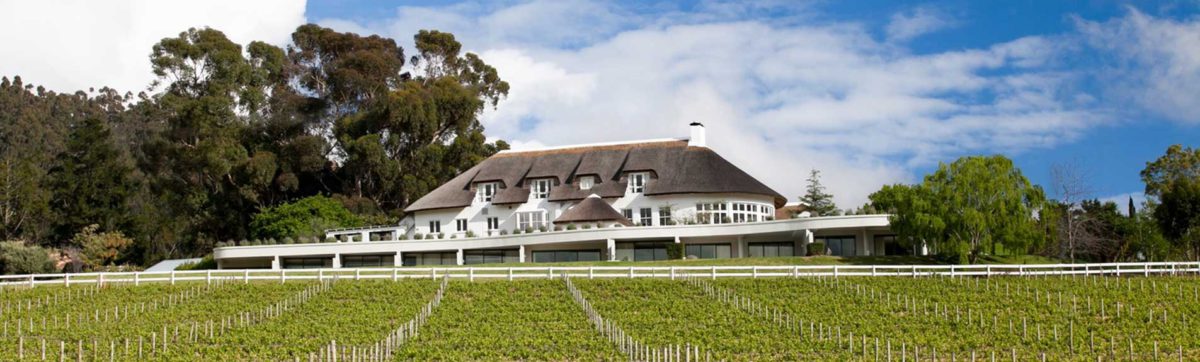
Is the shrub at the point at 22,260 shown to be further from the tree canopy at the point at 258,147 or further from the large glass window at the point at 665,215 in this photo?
the large glass window at the point at 665,215

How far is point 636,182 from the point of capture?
60.6 m

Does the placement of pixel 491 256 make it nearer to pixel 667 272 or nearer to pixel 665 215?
pixel 665 215

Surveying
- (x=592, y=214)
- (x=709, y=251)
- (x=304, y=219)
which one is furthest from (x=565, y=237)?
(x=304, y=219)

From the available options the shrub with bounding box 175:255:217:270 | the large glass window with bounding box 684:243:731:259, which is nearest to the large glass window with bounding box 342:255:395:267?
the shrub with bounding box 175:255:217:270

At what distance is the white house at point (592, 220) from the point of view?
5488 centimetres

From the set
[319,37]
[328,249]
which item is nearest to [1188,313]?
[328,249]

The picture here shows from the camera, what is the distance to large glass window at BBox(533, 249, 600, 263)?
2245 inches

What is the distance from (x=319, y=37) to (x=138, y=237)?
17.9 meters

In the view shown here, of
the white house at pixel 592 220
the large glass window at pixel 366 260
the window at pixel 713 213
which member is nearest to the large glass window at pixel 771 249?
the white house at pixel 592 220

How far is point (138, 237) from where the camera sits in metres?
67.8

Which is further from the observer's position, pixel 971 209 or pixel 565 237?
pixel 565 237

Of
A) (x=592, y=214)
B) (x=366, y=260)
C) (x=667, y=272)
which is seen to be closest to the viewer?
(x=667, y=272)

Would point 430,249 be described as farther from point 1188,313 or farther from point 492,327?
point 1188,313

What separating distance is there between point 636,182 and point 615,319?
2684cm
